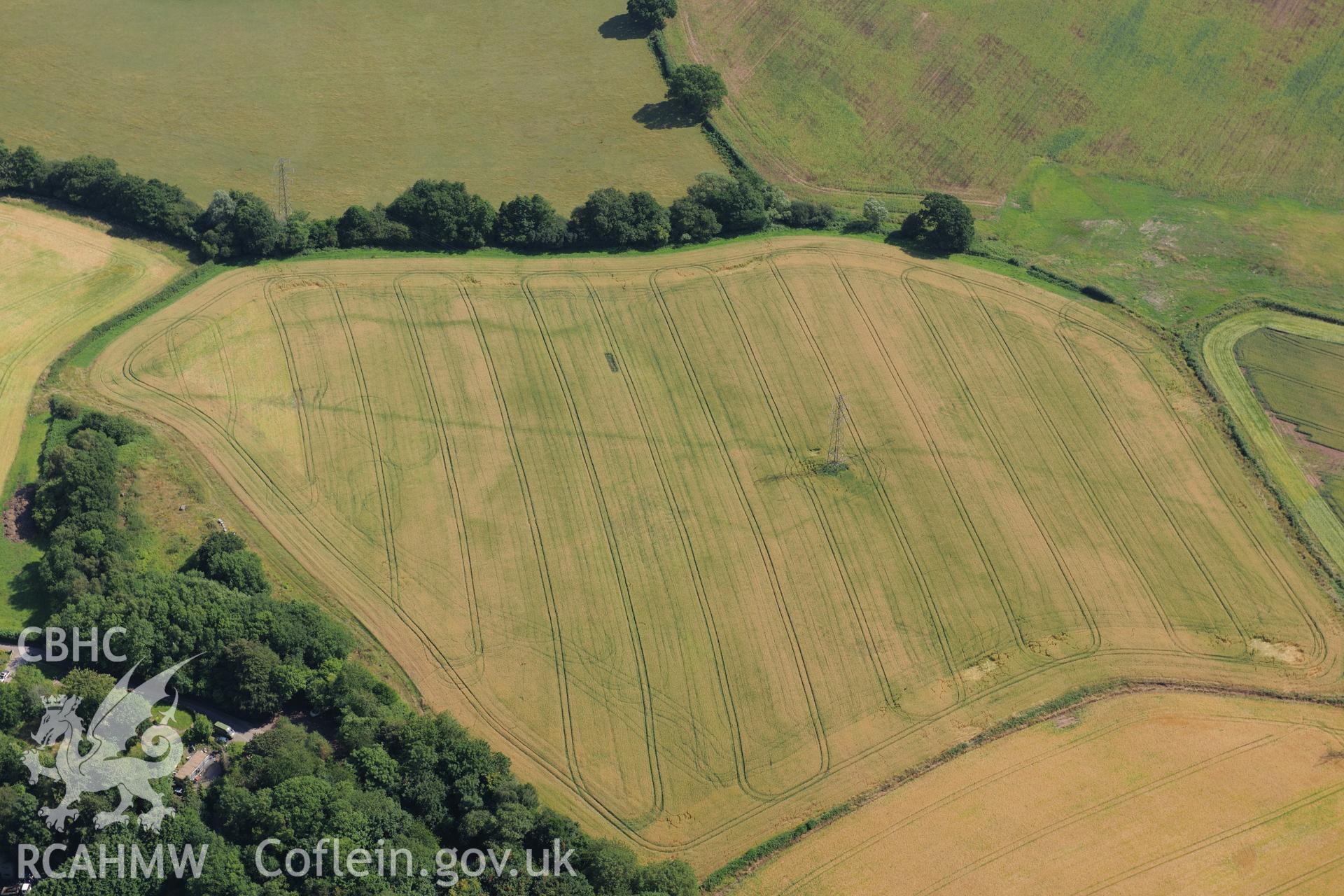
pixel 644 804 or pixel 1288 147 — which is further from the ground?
pixel 1288 147

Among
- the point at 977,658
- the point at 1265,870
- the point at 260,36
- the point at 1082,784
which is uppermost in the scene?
the point at 260,36

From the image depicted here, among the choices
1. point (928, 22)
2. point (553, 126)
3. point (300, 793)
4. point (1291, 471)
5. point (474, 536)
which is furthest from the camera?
point (928, 22)

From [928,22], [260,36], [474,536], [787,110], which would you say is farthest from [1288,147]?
[260,36]

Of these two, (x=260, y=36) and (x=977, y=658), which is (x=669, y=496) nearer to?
(x=977, y=658)

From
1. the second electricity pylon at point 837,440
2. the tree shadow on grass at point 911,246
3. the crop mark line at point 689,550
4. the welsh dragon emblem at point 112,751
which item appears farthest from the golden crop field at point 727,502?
the welsh dragon emblem at point 112,751

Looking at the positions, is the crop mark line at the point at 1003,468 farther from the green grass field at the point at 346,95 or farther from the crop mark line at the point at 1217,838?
the green grass field at the point at 346,95

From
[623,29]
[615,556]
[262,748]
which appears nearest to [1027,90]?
[623,29]

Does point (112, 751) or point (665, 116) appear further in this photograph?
Result: point (665, 116)

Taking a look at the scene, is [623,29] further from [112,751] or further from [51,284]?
[112,751]
